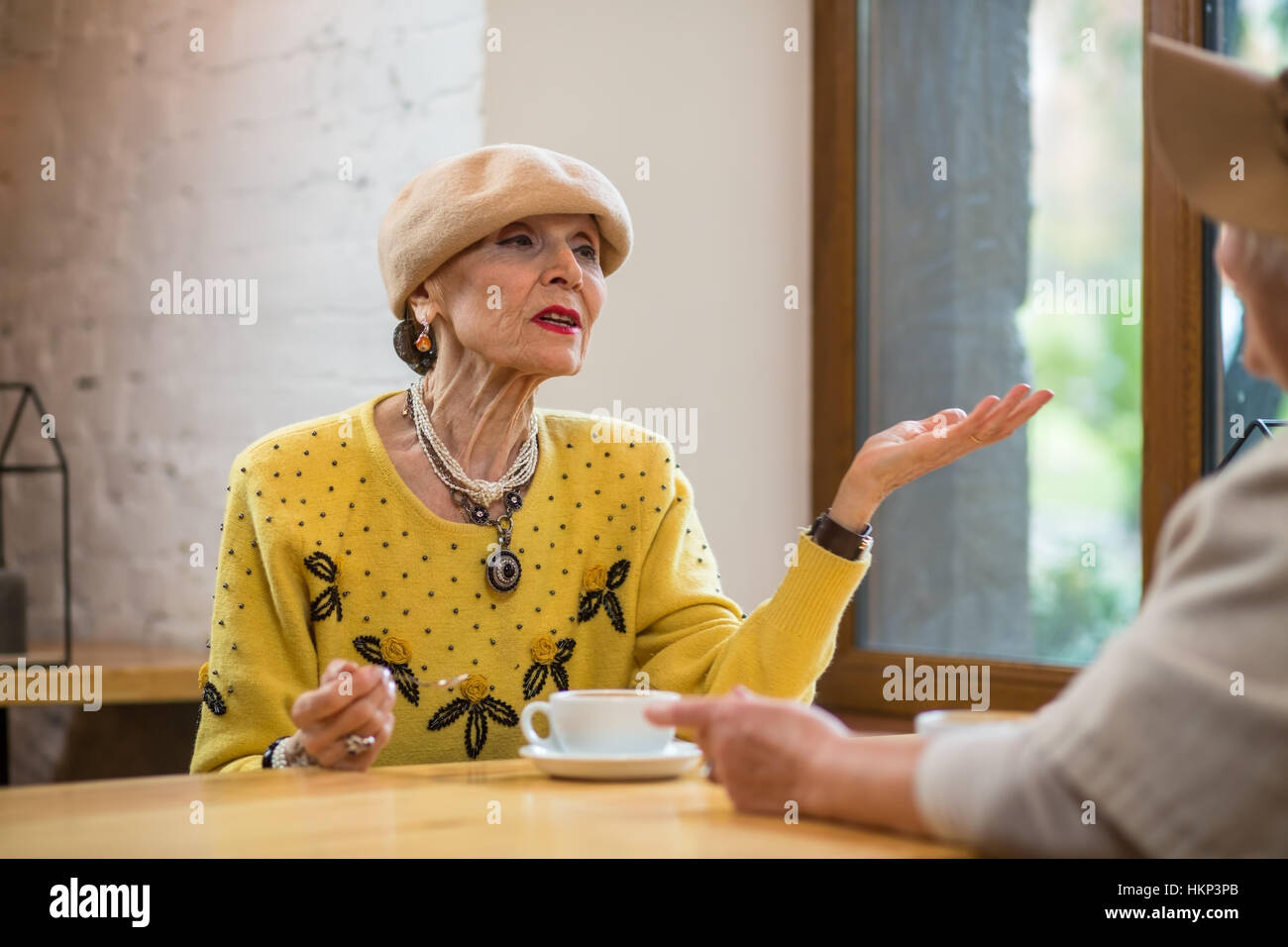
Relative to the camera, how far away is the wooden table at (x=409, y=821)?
962mm

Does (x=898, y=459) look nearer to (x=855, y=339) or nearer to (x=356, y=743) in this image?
(x=356, y=743)

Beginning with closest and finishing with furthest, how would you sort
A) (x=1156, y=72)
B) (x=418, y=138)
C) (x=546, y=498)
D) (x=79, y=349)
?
(x=1156, y=72), (x=546, y=498), (x=418, y=138), (x=79, y=349)

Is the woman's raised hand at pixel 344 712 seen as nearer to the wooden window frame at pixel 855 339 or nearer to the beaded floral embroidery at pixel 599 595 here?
the beaded floral embroidery at pixel 599 595

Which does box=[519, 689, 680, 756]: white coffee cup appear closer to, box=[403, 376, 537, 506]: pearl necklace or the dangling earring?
box=[403, 376, 537, 506]: pearl necklace

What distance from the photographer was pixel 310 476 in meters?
1.86

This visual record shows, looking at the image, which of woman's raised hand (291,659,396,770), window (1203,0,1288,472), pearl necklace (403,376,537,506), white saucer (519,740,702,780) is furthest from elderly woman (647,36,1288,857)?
window (1203,0,1288,472)

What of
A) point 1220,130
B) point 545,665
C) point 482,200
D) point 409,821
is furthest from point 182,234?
point 1220,130

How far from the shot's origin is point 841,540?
70.9 inches

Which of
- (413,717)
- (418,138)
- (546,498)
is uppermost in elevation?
(418,138)

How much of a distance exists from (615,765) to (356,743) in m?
0.27

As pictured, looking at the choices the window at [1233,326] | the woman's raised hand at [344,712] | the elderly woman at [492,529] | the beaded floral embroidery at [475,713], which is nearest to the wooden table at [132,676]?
the elderly woman at [492,529]
